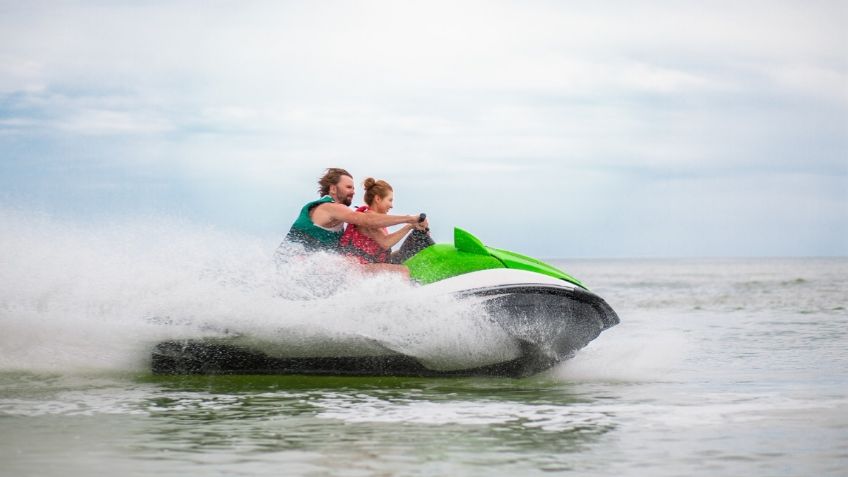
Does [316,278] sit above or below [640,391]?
above

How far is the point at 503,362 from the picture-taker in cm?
754

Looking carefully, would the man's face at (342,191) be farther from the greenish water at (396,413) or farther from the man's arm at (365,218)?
the greenish water at (396,413)

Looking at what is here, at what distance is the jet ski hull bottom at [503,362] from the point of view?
283 inches

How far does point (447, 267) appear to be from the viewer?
24.2 feet

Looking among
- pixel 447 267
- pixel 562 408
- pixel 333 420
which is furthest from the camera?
pixel 447 267

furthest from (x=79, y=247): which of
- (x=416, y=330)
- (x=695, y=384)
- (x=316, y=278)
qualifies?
(x=695, y=384)

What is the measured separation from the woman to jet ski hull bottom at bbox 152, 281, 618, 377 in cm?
64

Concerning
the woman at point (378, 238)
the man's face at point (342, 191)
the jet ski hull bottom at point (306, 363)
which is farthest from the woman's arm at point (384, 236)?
the jet ski hull bottom at point (306, 363)

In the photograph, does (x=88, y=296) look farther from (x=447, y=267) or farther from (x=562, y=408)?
(x=562, y=408)

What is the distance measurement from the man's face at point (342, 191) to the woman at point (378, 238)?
0.14 metres

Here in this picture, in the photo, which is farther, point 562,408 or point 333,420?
point 562,408

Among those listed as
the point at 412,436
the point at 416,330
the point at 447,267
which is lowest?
the point at 412,436

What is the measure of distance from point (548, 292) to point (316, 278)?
5.54 ft

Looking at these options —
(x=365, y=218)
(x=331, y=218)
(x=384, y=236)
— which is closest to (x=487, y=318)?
(x=384, y=236)
